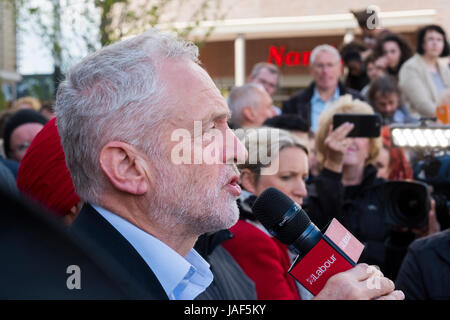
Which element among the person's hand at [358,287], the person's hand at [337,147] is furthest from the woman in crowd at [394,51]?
the person's hand at [358,287]

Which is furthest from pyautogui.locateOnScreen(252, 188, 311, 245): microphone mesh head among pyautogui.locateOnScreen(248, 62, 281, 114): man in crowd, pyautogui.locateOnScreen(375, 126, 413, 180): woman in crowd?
pyautogui.locateOnScreen(248, 62, 281, 114): man in crowd

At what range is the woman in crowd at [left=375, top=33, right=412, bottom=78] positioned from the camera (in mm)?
7086

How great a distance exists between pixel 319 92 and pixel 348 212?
84.5 inches

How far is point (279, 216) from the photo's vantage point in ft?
5.01

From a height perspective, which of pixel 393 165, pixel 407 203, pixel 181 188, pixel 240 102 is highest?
pixel 181 188

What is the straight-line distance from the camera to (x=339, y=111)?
4.14 metres

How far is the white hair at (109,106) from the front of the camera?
4.95 feet

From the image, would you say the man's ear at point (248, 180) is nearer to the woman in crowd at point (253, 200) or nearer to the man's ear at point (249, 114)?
the woman in crowd at point (253, 200)

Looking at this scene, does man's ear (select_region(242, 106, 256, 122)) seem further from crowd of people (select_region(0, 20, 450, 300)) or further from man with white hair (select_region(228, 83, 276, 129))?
crowd of people (select_region(0, 20, 450, 300))

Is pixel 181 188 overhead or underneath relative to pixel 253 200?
overhead

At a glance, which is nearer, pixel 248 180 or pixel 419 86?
pixel 248 180

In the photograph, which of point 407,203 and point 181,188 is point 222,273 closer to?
point 181,188

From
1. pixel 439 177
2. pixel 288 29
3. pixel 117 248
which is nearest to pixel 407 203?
pixel 439 177
